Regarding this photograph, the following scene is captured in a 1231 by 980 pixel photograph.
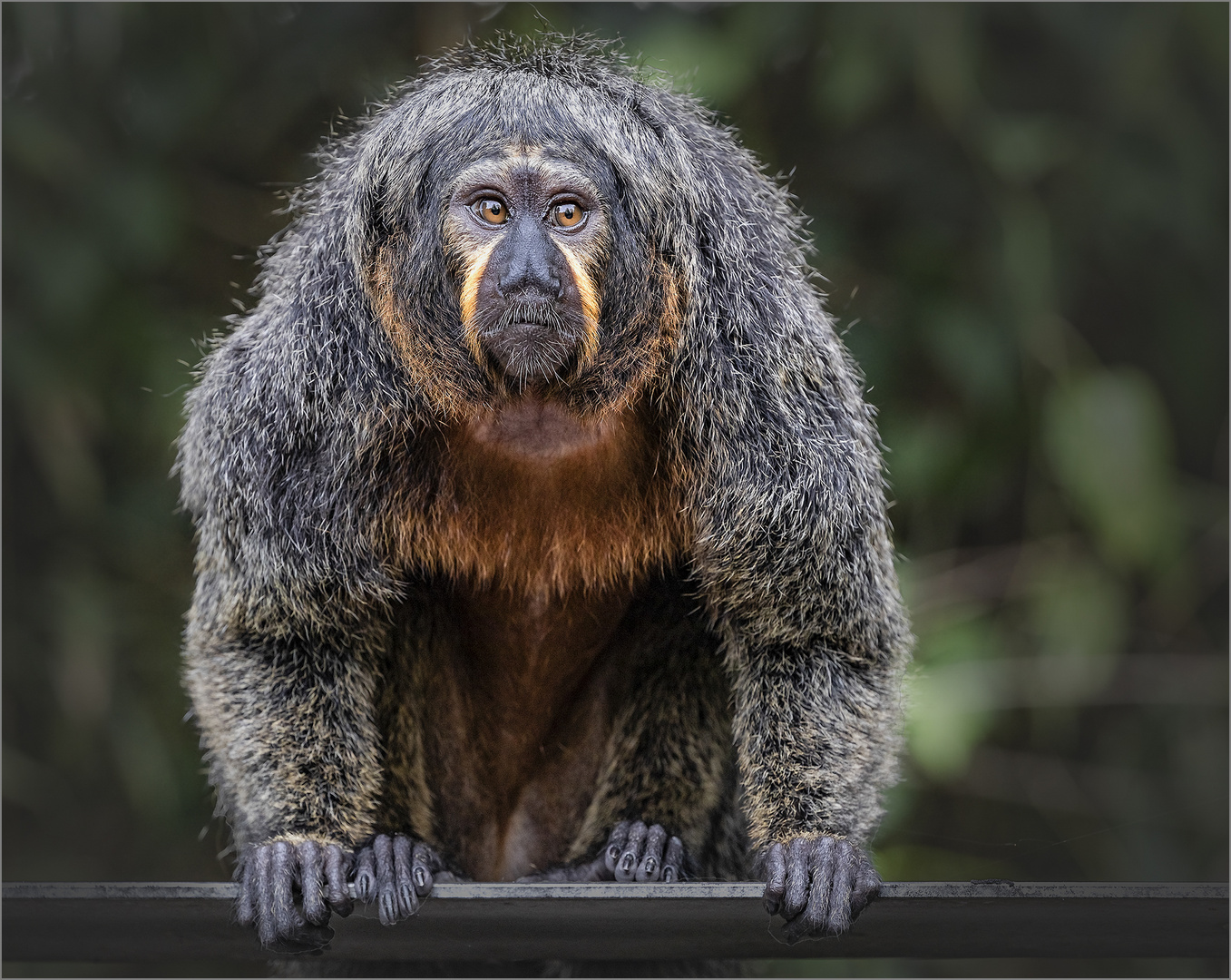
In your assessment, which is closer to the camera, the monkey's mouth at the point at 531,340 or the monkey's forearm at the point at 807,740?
the monkey's mouth at the point at 531,340

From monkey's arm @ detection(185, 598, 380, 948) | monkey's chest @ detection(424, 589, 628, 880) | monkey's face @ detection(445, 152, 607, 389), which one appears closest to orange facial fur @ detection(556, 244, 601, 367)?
monkey's face @ detection(445, 152, 607, 389)

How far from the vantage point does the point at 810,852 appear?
6.15ft

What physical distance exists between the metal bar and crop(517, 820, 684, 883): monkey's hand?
0.23 meters

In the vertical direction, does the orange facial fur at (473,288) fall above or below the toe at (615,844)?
above

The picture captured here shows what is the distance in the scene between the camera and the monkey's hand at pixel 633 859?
2053mm

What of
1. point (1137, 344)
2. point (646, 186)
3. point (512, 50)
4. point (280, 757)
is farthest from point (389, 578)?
point (1137, 344)

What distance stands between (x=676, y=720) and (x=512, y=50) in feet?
3.74

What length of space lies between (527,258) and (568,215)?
0.13 metres

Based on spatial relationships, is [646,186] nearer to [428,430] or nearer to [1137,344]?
[428,430]

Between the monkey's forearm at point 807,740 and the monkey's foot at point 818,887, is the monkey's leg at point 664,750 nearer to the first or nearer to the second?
the monkey's forearm at point 807,740

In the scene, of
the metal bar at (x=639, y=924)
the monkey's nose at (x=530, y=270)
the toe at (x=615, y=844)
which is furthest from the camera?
the toe at (x=615, y=844)

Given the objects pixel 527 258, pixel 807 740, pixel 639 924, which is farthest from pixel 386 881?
pixel 527 258

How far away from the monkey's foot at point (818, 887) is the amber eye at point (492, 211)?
0.98 metres

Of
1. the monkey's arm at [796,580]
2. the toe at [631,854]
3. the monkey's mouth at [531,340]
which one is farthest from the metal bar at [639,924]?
the monkey's mouth at [531,340]
